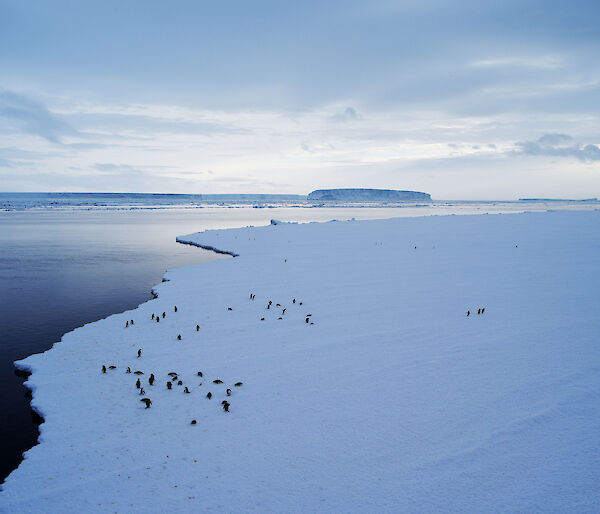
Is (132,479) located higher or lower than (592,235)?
lower

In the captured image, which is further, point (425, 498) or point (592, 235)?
point (592, 235)

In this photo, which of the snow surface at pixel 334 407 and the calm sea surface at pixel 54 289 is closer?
the snow surface at pixel 334 407

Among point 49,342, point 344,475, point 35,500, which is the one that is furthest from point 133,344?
point 344,475

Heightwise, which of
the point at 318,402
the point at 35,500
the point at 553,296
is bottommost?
the point at 35,500

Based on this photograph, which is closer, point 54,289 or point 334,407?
point 334,407

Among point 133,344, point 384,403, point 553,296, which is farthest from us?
point 553,296

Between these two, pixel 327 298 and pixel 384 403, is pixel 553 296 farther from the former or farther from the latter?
pixel 384 403

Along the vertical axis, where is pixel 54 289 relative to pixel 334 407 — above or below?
above

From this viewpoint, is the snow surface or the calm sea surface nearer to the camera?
the snow surface
